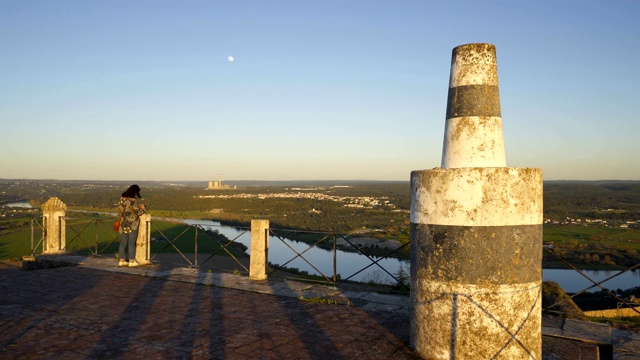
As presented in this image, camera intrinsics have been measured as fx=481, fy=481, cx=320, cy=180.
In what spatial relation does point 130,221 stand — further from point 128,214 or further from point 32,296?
point 32,296

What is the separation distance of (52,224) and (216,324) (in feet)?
29.6

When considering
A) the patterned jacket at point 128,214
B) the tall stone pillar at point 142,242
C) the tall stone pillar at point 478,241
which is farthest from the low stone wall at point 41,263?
the tall stone pillar at point 478,241

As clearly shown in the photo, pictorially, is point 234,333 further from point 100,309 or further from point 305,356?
point 100,309

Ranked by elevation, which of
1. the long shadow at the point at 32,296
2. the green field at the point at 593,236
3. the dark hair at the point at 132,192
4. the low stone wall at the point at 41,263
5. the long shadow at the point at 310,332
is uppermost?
the dark hair at the point at 132,192

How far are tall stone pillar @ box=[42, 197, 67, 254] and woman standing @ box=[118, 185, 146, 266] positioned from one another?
3.12 m

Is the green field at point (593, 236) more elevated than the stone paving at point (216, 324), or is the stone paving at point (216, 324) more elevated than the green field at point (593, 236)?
the stone paving at point (216, 324)

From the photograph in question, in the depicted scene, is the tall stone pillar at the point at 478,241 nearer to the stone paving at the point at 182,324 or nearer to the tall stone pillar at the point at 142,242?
the stone paving at the point at 182,324

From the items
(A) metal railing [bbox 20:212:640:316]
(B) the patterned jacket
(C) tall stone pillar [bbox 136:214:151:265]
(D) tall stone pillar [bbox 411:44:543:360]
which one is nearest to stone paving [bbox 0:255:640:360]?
(D) tall stone pillar [bbox 411:44:543:360]

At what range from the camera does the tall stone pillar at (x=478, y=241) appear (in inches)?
190

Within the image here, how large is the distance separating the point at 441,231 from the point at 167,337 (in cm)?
→ 352

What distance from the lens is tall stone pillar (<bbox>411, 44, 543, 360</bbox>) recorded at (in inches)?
Result: 190

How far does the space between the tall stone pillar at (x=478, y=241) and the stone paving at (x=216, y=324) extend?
2.23ft

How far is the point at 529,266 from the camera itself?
4949mm

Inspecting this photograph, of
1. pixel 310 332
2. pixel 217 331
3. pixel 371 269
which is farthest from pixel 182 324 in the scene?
pixel 371 269
